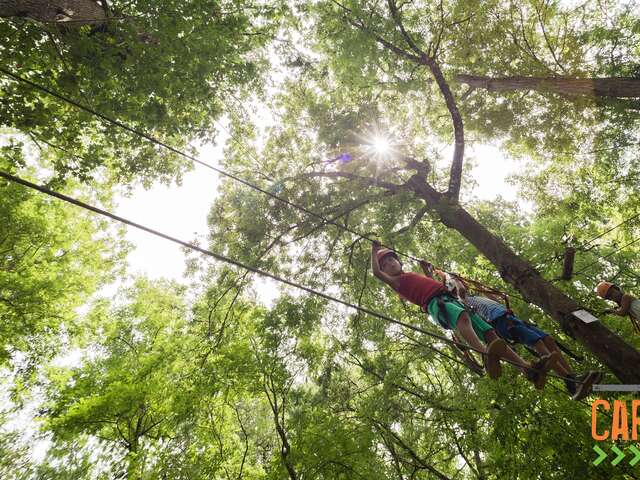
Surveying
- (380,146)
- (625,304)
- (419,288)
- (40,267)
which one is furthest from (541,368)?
(40,267)

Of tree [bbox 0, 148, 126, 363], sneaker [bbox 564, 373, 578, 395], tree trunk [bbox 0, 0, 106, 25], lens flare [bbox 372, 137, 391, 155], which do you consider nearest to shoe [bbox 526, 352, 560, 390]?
sneaker [bbox 564, 373, 578, 395]

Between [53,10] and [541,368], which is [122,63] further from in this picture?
[541,368]

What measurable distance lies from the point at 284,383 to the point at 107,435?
7.72 m

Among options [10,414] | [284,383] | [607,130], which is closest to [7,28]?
[284,383]

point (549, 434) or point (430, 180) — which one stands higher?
point (430, 180)

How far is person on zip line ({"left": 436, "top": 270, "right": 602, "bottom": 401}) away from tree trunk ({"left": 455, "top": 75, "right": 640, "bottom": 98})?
577 centimetres

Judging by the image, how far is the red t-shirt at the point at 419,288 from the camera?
4359 mm

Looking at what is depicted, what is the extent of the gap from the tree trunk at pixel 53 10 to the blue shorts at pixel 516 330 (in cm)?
652

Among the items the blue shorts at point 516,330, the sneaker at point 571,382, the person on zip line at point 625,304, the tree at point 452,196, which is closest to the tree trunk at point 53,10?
the tree at point 452,196

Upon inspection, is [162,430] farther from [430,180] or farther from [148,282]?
[430,180]

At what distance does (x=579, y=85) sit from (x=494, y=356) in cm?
689

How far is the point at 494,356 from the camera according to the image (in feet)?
12.0

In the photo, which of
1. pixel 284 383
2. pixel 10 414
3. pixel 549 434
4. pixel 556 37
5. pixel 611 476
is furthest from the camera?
pixel 10 414

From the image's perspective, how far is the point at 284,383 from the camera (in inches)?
371
